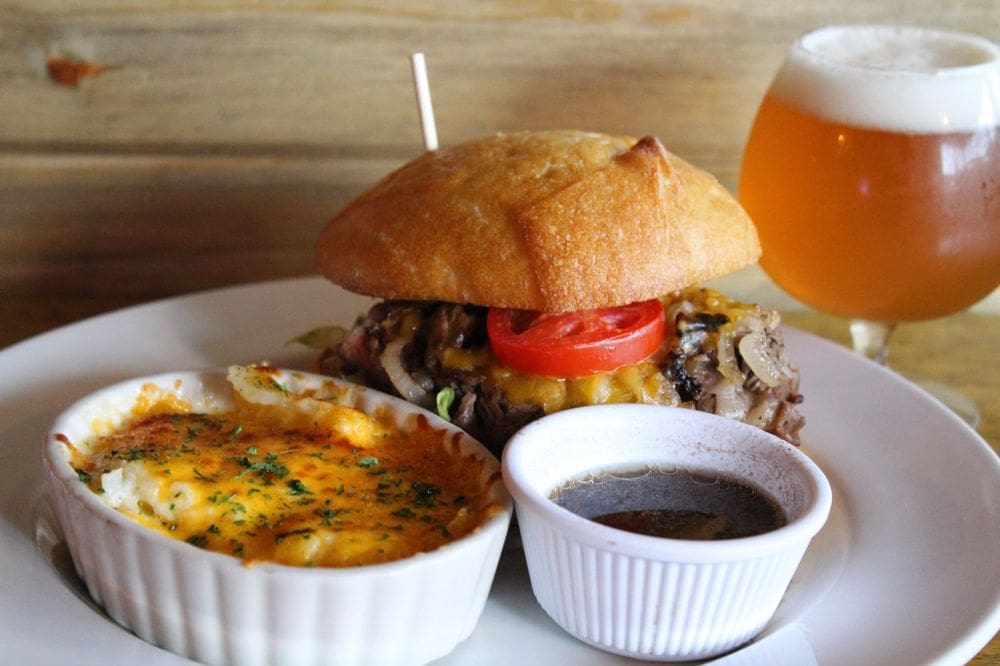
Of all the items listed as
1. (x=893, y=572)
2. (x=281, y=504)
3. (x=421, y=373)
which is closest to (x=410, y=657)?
(x=281, y=504)

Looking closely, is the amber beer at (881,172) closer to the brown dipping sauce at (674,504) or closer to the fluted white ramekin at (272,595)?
the brown dipping sauce at (674,504)

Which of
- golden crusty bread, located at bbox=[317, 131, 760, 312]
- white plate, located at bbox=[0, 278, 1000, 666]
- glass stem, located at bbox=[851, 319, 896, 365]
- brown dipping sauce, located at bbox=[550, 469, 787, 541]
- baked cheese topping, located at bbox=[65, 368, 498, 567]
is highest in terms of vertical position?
golden crusty bread, located at bbox=[317, 131, 760, 312]

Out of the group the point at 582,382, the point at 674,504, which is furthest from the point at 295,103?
the point at 674,504

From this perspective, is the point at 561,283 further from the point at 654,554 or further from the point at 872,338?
the point at 872,338

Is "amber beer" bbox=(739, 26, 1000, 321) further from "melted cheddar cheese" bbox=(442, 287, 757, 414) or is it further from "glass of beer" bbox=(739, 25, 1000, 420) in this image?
"melted cheddar cheese" bbox=(442, 287, 757, 414)

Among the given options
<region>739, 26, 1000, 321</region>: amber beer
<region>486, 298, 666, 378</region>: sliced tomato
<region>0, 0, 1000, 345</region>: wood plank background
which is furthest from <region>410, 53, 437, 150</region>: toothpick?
<region>739, 26, 1000, 321</region>: amber beer

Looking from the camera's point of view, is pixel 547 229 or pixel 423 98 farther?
pixel 423 98

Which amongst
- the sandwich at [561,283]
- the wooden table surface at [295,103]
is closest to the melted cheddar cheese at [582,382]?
the sandwich at [561,283]
